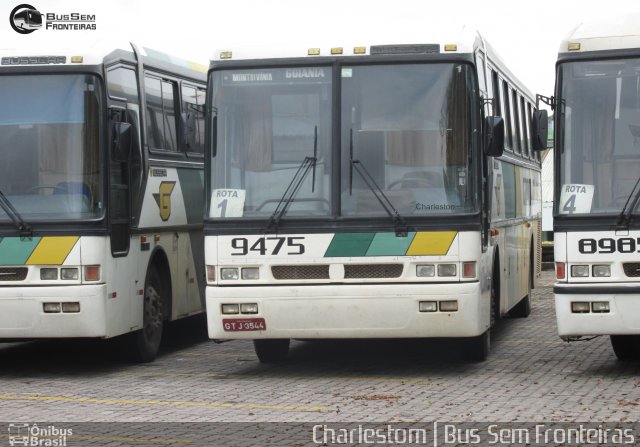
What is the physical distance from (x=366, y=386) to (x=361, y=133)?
7.96ft

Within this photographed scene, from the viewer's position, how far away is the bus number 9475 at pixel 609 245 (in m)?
13.4

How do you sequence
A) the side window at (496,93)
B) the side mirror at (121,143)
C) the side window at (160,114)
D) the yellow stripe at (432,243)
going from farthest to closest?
the side window at (496,93), the side window at (160,114), the side mirror at (121,143), the yellow stripe at (432,243)

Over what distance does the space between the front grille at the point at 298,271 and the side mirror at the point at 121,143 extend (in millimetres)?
1947

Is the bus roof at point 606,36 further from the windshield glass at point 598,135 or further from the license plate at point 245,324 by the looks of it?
the license plate at point 245,324

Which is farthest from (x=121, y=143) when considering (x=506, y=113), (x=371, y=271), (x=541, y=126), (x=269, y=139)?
(x=506, y=113)

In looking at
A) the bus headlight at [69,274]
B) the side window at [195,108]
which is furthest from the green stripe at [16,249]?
the side window at [195,108]

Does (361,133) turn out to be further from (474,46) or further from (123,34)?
(123,34)

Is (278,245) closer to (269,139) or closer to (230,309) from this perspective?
(230,309)

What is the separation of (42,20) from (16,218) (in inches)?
123

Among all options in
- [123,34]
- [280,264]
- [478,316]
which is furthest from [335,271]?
[123,34]

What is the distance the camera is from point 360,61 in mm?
14148

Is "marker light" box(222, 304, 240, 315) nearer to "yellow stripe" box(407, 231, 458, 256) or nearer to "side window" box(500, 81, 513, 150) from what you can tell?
"yellow stripe" box(407, 231, 458, 256)

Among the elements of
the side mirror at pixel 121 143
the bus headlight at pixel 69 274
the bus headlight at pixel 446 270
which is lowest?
the bus headlight at pixel 69 274

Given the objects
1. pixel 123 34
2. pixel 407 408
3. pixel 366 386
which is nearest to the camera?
pixel 407 408
